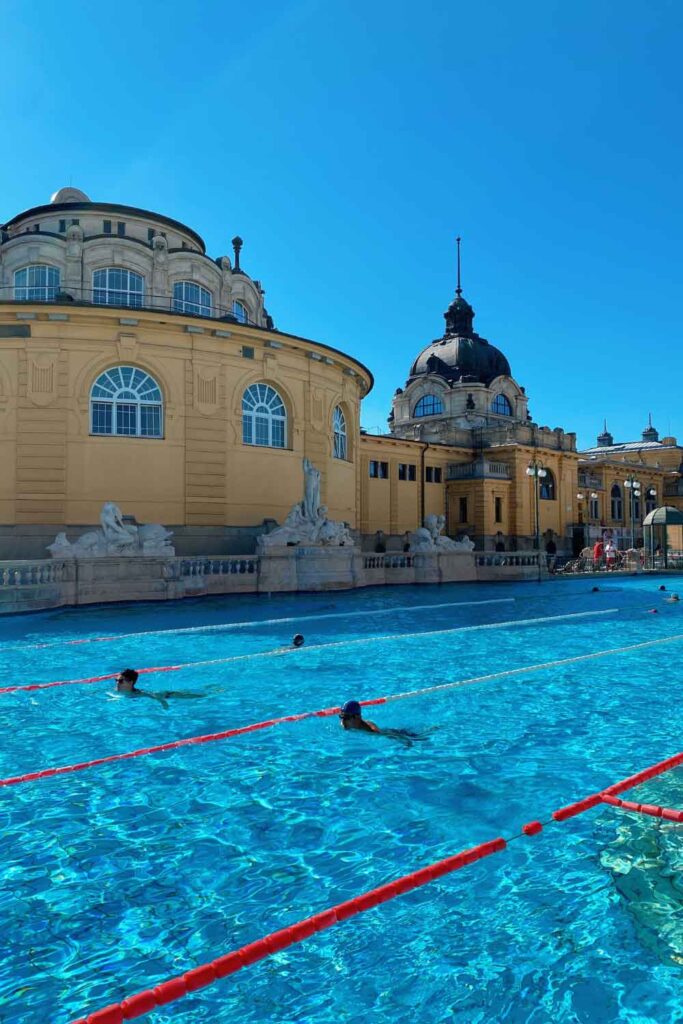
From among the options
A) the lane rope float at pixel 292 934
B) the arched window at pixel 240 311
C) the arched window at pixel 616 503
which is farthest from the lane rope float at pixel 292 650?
the arched window at pixel 616 503

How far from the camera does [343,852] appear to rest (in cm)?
485

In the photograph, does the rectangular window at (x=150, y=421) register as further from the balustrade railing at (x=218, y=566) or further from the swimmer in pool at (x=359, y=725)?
the swimmer in pool at (x=359, y=725)

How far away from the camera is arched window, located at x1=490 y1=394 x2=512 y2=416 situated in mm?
52406

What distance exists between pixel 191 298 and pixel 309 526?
42.9 feet

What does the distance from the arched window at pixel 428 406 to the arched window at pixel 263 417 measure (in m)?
26.9

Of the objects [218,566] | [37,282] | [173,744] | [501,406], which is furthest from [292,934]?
[501,406]

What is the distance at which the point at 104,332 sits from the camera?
78.2 ft

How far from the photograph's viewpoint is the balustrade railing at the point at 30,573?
17125 millimetres

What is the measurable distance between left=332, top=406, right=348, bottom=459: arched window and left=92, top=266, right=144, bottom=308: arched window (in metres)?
9.32

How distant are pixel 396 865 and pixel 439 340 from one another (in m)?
55.6

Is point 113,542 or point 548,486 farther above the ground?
point 548,486

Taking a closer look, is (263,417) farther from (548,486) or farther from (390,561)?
(548,486)


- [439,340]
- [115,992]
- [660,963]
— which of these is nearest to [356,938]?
[115,992]

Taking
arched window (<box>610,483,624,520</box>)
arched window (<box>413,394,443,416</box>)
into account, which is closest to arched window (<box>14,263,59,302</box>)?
arched window (<box>413,394,443,416</box>)
